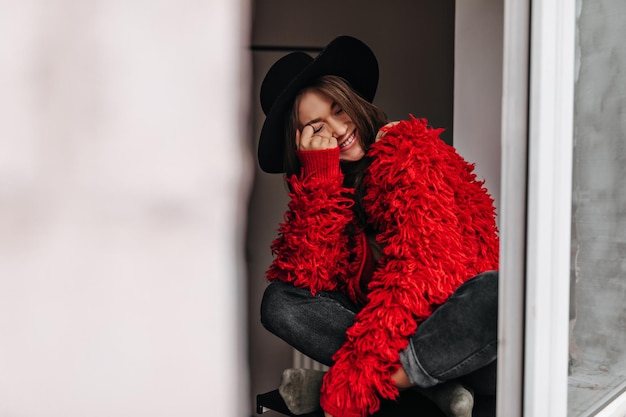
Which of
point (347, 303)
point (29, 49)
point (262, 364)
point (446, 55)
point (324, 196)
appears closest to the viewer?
point (29, 49)

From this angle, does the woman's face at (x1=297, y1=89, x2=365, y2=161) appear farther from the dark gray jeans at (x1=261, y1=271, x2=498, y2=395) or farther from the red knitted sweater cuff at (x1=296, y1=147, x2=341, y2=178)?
the dark gray jeans at (x1=261, y1=271, x2=498, y2=395)

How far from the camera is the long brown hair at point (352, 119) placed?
136 centimetres

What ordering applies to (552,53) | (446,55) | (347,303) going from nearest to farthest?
(552,53) < (347,303) < (446,55)

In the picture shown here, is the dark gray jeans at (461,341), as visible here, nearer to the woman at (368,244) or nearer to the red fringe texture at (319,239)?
the woman at (368,244)

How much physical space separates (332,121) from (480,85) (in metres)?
0.57

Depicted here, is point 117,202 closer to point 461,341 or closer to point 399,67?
point 461,341

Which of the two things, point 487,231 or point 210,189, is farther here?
point 487,231

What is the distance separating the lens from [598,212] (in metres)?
0.80

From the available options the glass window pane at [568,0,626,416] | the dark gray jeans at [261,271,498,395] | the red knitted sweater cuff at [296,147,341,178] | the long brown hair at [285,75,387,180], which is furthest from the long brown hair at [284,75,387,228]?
the glass window pane at [568,0,626,416]

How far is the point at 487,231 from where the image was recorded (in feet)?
4.19

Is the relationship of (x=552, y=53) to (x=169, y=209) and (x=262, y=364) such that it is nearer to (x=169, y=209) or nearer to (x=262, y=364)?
(x=169, y=209)

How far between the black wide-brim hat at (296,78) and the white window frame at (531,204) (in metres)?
0.79

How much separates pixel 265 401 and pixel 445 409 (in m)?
0.50

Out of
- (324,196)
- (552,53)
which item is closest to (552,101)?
(552,53)
